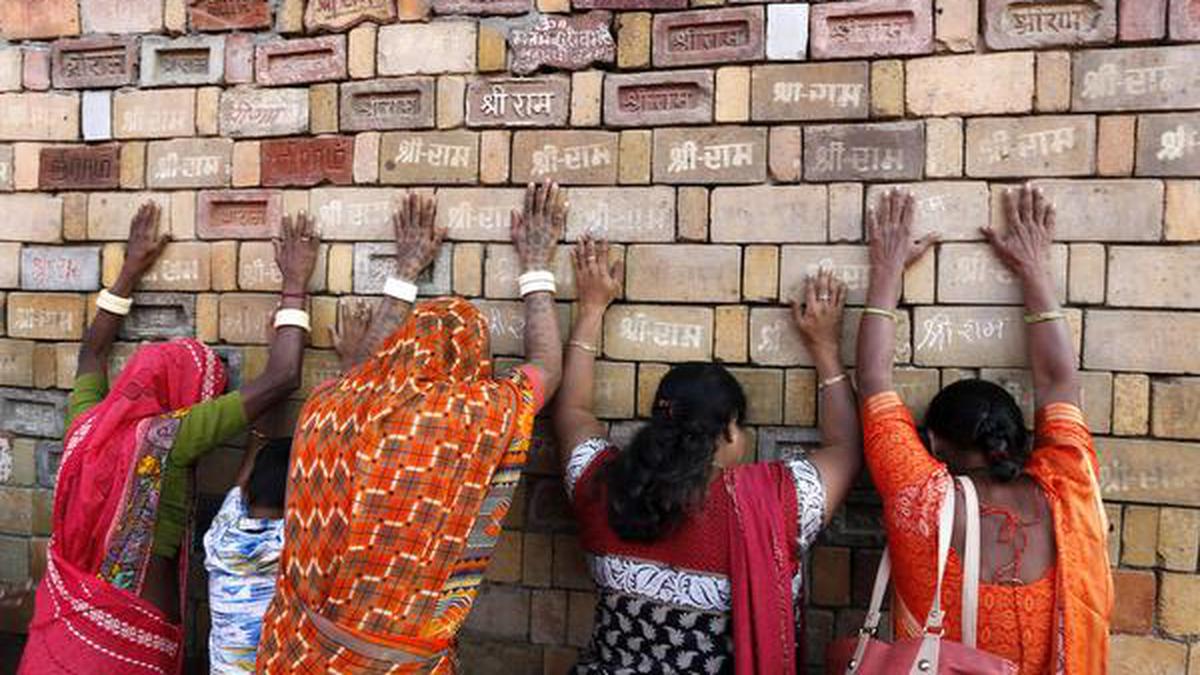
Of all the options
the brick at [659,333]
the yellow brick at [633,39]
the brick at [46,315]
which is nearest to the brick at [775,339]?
the brick at [659,333]

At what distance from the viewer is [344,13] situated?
9.96 feet

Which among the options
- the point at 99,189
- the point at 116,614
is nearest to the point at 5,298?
the point at 99,189

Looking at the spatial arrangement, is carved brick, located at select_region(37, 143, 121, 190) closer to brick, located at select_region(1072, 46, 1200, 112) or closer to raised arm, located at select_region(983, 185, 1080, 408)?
raised arm, located at select_region(983, 185, 1080, 408)

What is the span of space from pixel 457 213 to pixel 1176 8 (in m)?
2.13

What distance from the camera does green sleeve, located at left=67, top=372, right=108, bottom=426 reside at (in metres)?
3.07

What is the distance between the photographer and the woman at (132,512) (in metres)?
2.68

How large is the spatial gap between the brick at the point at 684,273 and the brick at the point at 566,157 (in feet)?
0.90

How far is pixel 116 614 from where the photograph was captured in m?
2.69

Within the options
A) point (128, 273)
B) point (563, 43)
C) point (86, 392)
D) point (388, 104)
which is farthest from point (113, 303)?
point (563, 43)

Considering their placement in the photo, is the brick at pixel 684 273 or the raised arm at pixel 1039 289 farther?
the brick at pixel 684 273

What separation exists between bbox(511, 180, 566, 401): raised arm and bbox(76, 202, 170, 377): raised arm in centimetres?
135

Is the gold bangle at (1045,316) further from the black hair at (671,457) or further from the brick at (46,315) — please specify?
the brick at (46,315)

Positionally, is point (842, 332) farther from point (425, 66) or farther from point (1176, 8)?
point (425, 66)

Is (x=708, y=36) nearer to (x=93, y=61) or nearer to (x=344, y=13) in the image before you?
(x=344, y=13)
